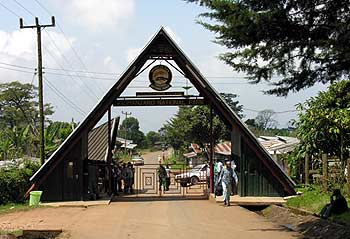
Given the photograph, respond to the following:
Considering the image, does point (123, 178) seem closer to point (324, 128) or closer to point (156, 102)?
point (156, 102)

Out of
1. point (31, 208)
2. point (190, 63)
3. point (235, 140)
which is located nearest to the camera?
point (31, 208)

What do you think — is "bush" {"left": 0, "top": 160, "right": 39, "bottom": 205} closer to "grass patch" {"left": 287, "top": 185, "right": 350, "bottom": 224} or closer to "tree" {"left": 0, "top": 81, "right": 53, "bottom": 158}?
"grass patch" {"left": 287, "top": 185, "right": 350, "bottom": 224}

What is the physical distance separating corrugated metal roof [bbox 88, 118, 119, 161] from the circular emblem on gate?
6277 mm

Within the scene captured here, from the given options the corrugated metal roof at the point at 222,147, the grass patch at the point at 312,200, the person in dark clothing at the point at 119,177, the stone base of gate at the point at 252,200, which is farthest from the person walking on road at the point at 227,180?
the corrugated metal roof at the point at 222,147

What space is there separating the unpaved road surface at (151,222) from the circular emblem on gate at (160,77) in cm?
507

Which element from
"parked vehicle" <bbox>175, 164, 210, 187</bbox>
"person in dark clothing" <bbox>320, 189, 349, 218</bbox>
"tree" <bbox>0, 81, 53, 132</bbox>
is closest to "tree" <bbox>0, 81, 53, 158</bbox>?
"tree" <bbox>0, 81, 53, 132</bbox>

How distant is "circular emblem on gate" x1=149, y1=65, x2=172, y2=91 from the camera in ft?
84.5

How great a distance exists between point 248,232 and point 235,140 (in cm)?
1115

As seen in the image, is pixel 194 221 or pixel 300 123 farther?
pixel 300 123

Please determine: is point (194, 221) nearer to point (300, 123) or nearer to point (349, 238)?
point (349, 238)

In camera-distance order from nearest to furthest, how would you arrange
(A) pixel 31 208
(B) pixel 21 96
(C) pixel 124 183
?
1. (A) pixel 31 208
2. (C) pixel 124 183
3. (B) pixel 21 96

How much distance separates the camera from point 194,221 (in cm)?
1791

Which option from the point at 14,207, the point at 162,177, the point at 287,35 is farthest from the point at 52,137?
the point at 287,35

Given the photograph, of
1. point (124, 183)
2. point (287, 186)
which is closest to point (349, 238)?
point (287, 186)
